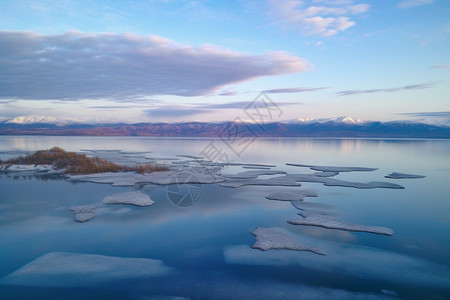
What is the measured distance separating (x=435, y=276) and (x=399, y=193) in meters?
7.26

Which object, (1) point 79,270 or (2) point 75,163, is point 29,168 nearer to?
(2) point 75,163

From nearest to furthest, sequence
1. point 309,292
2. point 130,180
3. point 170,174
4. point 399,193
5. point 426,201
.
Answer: point 309,292 < point 426,201 < point 399,193 < point 130,180 < point 170,174

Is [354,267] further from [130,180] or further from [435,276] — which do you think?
[130,180]

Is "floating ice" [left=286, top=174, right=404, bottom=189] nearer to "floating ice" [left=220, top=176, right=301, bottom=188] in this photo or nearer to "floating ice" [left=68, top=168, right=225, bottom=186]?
"floating ice" [left=220, top=176, right=301, bottom=188]

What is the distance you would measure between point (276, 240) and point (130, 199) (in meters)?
5.50

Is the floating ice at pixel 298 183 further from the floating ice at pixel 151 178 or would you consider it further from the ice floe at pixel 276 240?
the ice floe at pixel 276 240

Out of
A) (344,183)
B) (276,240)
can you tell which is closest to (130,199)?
(276,240)

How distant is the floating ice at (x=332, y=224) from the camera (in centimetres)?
732

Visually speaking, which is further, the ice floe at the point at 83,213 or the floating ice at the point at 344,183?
the floating ice at the point at 344,183

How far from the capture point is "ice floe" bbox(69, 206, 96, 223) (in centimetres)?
803

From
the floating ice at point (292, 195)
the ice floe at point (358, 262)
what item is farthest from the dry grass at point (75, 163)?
the ice floe at point (358, 262)

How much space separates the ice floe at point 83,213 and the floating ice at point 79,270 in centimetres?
212

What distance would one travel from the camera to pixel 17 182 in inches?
526

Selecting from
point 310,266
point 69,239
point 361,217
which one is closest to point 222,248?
point 310,266
